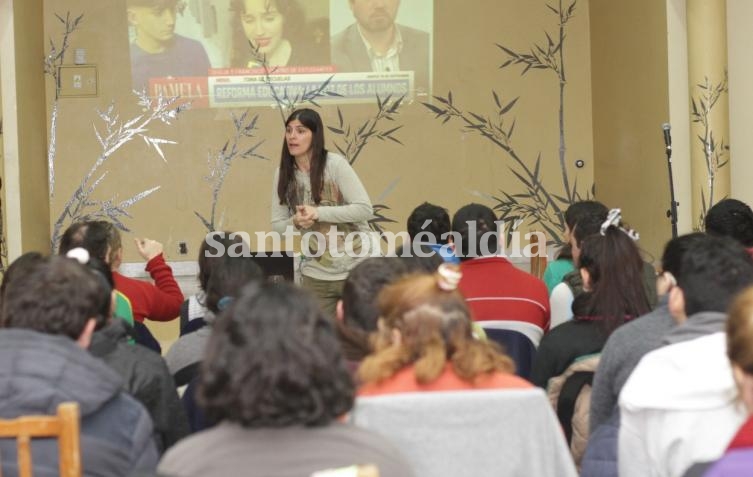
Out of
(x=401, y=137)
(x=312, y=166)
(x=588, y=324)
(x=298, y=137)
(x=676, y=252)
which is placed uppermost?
(x=401, y=137)

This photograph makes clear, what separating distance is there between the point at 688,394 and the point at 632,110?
18.0ft

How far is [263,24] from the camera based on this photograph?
7984mm

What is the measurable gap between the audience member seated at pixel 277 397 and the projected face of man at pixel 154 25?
21.1 feet

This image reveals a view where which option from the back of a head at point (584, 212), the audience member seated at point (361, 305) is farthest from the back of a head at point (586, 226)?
the audience member seated at point (361, 305)

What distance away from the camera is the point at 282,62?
315 inches

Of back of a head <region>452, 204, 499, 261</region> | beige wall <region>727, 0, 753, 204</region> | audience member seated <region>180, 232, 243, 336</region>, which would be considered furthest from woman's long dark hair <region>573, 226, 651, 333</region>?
beige wall <region>727, 0, 753, 204</region>

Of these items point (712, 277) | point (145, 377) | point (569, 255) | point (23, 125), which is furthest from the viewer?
point (23, 125)

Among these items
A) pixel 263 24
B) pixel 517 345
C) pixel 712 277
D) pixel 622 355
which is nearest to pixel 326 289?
pixel 517 345

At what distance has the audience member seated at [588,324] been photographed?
314 centimetres

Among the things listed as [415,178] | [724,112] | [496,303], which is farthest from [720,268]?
[415,178]

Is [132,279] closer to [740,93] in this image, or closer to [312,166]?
[312,166]

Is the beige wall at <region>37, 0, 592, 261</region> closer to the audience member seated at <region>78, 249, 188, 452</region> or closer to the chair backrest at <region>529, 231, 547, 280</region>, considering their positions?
the chair backrest at <region>529, 231, 547, 280</region>

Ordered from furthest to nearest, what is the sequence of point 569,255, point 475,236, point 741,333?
1. point 569,255
2. point 475,236
3. point 741,333

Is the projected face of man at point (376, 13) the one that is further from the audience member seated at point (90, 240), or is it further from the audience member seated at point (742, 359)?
the audience member seated at point (742, 359)
